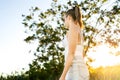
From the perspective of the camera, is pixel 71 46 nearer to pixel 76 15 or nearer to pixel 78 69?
pixel 78 69

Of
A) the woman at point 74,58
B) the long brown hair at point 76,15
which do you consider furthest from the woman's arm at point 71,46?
the long brown hair at point 76,15

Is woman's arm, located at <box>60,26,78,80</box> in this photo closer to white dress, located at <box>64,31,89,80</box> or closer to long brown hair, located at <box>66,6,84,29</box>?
white dress, located at <box>64,31,89,80</box>

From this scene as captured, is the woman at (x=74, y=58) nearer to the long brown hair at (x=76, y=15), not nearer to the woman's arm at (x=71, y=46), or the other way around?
the woman's arm at (x=71, y=46)

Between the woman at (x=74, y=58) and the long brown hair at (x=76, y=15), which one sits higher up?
the long brown hair at (x=76, y=15)

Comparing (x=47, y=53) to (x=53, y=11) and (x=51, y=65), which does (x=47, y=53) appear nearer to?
(x=51, y=65)

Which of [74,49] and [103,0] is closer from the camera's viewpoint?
[74,49]

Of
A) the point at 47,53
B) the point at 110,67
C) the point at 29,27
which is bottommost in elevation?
the point at 110,67

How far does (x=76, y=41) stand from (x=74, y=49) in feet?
0.34

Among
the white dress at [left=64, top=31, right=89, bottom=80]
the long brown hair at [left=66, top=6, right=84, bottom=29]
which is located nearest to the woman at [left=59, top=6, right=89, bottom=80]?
the white dress at [left=64, top=31, right=89, bottom=80]

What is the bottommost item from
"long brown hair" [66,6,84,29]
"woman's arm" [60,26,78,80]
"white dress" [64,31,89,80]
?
"white dress" [64,31,89,80]

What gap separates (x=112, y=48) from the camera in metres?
29.8

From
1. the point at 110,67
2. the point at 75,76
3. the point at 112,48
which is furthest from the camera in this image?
the point at 112,48

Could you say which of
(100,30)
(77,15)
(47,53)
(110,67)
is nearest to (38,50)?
(47,53)

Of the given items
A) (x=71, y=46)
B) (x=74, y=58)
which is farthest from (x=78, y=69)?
(x=71, y=46)
